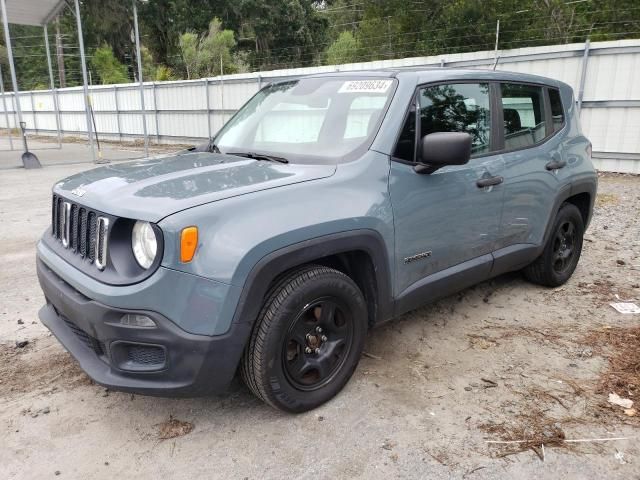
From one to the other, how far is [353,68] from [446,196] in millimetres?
13422

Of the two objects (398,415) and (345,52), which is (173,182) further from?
(345,52)

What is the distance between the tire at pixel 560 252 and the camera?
14.7ft

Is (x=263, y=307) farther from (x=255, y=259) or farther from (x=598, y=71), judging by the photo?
(x=598, y=71)

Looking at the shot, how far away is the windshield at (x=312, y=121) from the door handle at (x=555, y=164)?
1676 mm

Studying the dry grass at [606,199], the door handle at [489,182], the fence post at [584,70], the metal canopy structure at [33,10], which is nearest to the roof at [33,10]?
the metal canopy structure at [33,10]

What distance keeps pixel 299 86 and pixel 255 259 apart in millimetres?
1824

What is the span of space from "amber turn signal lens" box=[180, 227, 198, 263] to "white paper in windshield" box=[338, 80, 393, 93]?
159cm

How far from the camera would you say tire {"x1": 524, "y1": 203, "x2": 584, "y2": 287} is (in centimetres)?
449

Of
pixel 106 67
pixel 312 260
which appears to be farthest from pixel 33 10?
pixel 106 67

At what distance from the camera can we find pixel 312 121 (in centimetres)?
338

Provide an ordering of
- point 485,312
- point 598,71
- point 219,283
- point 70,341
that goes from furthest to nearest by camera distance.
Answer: point 598,71 → point 485,312 → point 70,341 → point 219,283

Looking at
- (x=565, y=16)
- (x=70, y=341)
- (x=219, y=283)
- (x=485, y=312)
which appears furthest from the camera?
(x=565, y=16)

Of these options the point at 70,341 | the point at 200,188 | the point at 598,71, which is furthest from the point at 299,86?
the point at 598,71

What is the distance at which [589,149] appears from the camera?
475 centimetres
